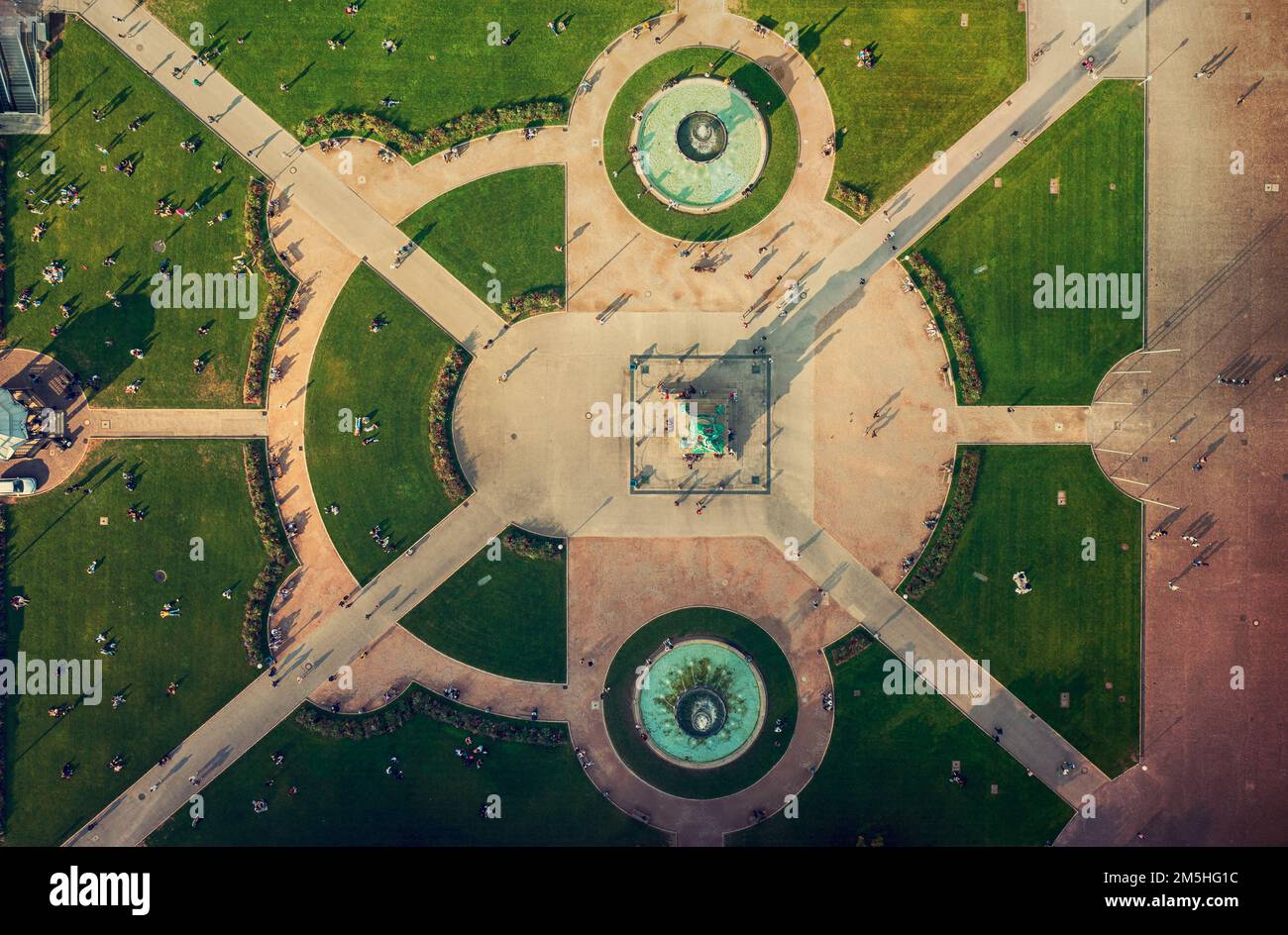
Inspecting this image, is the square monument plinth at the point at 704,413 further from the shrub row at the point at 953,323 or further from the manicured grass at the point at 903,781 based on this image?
the manicured grass at the point at 903,781

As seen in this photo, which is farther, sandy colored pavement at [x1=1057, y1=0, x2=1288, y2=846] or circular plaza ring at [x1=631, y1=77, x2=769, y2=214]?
sandy colored pavement at [x1=1057, y1=0, x2=1288, y2=846]

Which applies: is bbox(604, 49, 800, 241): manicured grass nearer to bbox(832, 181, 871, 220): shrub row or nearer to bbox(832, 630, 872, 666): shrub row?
bbox(832, 181, 871, 220): shrub row

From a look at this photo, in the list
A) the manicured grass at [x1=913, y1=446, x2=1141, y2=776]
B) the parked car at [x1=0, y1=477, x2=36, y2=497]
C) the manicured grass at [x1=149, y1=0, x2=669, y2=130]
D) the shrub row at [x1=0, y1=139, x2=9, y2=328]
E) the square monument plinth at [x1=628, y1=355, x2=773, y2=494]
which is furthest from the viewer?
the manicured grass at [x1=913, y1=446, x2=1141, y2=776]

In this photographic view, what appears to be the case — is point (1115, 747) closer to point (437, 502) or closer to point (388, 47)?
point (437, 502)

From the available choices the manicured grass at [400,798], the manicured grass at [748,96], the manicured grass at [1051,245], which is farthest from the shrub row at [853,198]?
the manicured grass at [400,798]

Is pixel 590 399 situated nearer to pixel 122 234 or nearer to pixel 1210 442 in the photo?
pixel 122 234

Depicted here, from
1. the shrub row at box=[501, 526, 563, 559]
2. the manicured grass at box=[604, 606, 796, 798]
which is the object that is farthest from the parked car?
the manicured grass at box=[604, 606, 796, 798]
